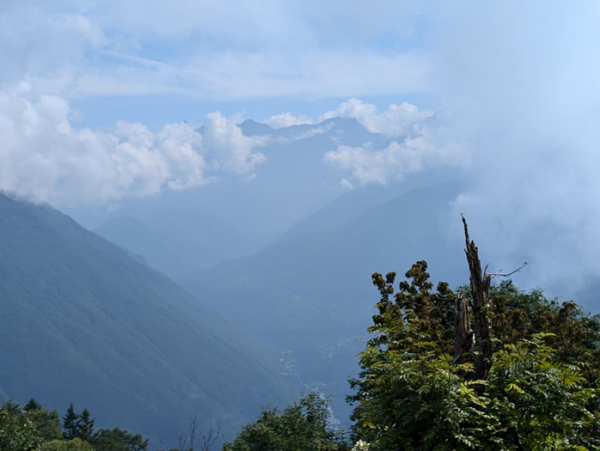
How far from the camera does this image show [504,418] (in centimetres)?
740

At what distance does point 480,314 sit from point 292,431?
→ 757 inches

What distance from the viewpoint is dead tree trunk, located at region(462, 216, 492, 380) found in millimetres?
8773

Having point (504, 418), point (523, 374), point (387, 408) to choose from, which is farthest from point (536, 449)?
point (387, 408)

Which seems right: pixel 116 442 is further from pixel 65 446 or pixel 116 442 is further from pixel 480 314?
pixel 480 314

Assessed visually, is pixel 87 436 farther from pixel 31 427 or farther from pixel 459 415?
pixel 459 415

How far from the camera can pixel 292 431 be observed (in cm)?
2614

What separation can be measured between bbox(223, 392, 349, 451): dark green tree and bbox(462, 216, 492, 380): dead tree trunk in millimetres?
A: 15422

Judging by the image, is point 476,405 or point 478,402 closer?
point 478,402

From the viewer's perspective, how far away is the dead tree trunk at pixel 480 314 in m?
8.77

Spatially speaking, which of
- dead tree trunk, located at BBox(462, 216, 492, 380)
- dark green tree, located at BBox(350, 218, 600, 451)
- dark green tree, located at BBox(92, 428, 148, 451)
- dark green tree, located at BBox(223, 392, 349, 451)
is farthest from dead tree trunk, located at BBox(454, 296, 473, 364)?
dark green tree, located at BBox(92, 428, 148, 451)

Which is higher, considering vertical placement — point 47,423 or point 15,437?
point 47,423

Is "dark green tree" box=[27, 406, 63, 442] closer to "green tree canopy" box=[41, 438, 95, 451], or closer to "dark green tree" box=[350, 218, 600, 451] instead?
"green tree canopy" box=[41, 438, 95, 451]

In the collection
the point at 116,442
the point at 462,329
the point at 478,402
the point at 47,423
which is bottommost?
the point at 478,402

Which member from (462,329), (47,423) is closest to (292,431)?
(462,329)
